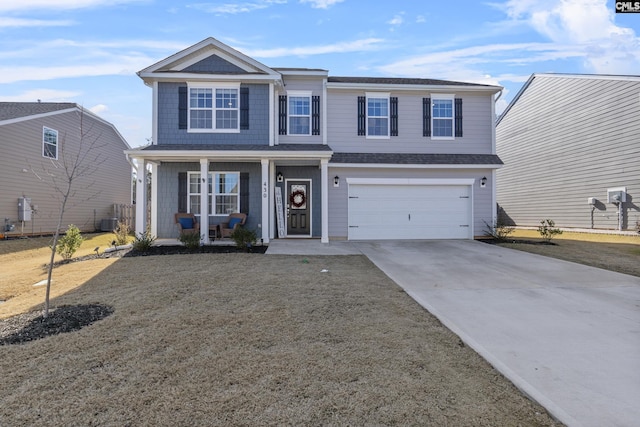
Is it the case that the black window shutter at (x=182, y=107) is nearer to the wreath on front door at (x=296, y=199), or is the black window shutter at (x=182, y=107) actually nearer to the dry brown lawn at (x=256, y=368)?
the wreath on front door at (x=296, y=199)

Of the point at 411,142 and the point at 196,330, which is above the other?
the point at 411,142

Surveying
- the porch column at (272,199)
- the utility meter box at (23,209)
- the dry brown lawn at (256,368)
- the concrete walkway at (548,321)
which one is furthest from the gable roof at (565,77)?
the utility meter box at (23,209)

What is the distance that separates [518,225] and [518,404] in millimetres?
20810

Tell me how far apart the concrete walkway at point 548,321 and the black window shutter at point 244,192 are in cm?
528

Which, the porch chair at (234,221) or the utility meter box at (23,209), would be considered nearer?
the porch chair at (234,221)

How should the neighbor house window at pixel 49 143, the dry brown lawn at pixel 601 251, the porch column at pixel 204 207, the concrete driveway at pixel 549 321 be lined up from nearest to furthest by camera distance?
the concrete driveway at pixel 549 321
the dry brown lawn at pixel 601 251
the porch column at pixel 204 207
the neighbor house window at pixel 49 143

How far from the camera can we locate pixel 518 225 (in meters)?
21.0

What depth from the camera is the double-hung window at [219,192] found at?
1273 cm

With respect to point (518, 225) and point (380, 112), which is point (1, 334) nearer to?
point (380, 112)

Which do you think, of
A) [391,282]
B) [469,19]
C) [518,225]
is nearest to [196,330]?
[391,282]

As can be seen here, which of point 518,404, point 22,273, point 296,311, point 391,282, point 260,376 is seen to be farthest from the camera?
point 22,273

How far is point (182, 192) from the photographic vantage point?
1264 cm

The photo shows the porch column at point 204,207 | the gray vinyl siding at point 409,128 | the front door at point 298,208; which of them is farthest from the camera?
the front door at point 298,208

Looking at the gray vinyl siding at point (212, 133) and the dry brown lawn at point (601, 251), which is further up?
the gray vinyl siding at point (212, 133)
